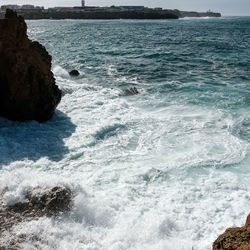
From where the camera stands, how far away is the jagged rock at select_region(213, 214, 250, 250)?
2.70 m

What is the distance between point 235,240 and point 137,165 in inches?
149

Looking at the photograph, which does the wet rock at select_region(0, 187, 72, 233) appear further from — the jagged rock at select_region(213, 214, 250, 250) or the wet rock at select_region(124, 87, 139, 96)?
the wet rock at select_region(124, 87, 139, 96)

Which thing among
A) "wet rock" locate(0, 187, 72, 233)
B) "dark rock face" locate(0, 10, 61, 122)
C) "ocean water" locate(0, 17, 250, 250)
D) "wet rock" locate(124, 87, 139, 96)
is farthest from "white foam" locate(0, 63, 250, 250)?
"wet rock" locate(124, 87, 139, 96)

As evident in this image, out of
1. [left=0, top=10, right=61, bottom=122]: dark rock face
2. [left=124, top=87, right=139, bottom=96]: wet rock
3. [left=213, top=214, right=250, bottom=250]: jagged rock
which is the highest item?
[left=0, top=10, right=61, bottom=122]: dark rock face

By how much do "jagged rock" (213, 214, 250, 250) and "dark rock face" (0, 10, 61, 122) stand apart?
23.9 feet

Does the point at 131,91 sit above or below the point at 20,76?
below

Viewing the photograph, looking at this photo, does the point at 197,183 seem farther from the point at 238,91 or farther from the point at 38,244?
the point at 238,91

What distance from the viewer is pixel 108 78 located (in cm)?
1545

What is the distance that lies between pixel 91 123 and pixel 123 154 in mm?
2359

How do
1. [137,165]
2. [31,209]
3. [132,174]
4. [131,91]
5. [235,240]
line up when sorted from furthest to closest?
[131,91]
[137,165]
[132,174]
[31,209]
[235,240]

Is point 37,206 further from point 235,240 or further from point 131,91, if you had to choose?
point 131,91

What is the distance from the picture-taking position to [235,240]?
2818 millimetres

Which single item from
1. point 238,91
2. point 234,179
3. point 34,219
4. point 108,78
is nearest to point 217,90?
point 238,91

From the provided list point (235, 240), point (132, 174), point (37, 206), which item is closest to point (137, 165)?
point (132, 174)
